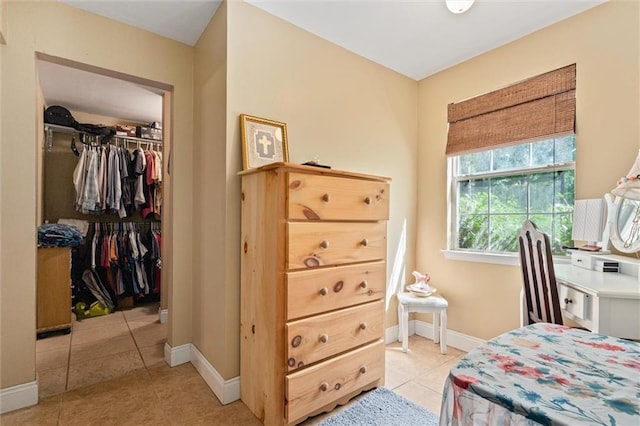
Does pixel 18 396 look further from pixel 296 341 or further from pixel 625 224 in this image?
pixel 625 224

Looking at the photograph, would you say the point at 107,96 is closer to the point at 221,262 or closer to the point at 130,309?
the point at 130,309

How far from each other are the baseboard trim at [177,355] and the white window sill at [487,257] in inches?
93.9

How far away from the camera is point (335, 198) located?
69.9 inches

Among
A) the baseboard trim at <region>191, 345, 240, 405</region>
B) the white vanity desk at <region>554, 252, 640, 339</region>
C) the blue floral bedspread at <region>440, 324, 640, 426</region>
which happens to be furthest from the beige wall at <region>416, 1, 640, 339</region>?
the baseboard trim at <region>191, 345, 240, 405</region>

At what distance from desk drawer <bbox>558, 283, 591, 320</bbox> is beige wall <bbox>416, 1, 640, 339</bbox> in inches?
26.6

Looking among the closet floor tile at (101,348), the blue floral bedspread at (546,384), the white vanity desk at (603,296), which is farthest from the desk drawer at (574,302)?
the closet floor tile at (101,348)

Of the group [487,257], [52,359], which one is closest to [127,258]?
[52,359]

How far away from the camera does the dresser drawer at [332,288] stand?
1600 mm

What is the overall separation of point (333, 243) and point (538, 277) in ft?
3.88

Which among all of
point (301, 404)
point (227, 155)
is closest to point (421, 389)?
point (301, 404)

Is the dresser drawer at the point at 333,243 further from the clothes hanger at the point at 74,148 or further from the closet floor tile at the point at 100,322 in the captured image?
the clothes hanger at the point at 74,148

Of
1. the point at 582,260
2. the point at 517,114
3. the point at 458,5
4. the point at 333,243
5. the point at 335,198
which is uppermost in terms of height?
the point at 458,5

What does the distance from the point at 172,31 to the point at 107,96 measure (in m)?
1.86

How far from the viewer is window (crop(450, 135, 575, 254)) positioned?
2238 mm
